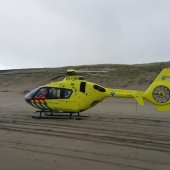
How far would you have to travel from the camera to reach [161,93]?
14445mm

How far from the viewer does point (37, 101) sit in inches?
650

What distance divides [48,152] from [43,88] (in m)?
8.35

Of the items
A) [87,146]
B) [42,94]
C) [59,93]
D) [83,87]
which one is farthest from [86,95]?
[87,146]

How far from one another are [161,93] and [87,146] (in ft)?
21.0

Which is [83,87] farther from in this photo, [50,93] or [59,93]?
[50,93]

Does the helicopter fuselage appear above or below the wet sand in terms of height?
above

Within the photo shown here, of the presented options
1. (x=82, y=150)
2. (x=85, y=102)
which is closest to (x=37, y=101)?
(x=85, y=102)

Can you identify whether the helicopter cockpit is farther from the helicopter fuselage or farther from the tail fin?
the tail fin

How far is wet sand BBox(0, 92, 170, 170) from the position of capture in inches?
287

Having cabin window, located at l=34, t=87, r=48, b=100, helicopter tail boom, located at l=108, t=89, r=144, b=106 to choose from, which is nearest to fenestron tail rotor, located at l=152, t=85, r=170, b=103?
helicopter tail boom, located at l=108, t=89, r=144, b=106

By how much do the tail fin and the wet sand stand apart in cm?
79

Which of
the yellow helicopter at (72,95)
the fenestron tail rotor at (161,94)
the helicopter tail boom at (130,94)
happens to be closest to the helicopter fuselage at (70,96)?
the yellow helicopter at (72,95)

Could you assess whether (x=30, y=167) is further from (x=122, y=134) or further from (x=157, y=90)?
(x=157, y=90)

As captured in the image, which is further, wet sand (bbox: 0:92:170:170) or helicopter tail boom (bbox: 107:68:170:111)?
helicopter tail boom (bbox: 107:68:170:111)
